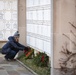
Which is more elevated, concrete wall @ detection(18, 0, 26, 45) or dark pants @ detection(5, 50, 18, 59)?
concrete wall @ detection(18, 0, 26, 45)

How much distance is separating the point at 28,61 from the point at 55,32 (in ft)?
13.6

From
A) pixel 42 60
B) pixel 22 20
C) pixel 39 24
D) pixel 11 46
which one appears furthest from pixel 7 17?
pixel 42 60

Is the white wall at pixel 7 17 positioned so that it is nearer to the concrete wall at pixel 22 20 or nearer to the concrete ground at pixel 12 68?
the concrete wall at pixel 22 20

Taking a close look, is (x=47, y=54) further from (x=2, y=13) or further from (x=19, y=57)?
(x=2, y=13)

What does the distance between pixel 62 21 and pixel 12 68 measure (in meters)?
3.69

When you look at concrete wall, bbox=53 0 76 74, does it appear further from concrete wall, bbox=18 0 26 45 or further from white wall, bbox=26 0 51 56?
concrete wall, bbox=18 0 26 45

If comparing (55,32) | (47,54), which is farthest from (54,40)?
(47,54)

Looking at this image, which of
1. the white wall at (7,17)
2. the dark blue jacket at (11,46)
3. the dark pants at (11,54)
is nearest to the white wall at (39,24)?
the dark blue jacket at (11,46)

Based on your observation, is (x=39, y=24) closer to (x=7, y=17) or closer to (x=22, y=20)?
(x=22, y=20)

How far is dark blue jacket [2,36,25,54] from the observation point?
13.3 metres

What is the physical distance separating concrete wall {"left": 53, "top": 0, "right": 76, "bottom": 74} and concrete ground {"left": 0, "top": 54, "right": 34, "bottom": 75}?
2.28 meters

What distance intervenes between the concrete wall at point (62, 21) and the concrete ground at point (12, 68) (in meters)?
2.28

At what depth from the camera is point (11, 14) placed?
1611 centimetres

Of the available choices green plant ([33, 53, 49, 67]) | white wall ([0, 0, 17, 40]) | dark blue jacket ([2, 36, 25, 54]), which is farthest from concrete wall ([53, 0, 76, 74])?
white wall ([0, 0, 17, 40])
